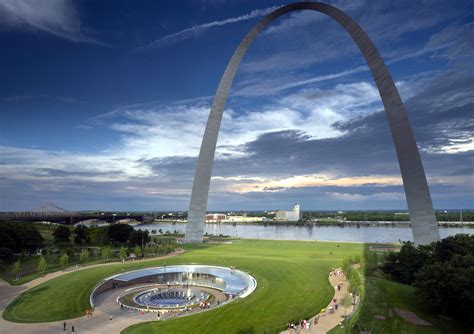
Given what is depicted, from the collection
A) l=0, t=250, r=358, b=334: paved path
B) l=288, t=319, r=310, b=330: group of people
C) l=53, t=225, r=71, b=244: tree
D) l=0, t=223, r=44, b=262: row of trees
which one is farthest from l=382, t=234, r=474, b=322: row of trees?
l=53, t=225, r=71, b=244: tree

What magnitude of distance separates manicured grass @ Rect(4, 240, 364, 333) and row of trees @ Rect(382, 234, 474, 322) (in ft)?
21.1

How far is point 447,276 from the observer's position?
67.2ft

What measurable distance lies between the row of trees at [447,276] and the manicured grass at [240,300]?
644 centimetres

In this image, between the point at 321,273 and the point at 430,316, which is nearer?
the point at 430,316

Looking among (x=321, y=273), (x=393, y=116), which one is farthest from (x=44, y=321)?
(x=393, y=116)

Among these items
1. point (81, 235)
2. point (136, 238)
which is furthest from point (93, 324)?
point (81, 235)

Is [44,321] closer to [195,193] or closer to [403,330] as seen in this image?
[403,330]

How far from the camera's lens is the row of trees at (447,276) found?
1916cm

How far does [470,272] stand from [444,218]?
506 feet

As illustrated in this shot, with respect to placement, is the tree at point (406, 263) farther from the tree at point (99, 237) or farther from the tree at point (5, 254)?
the tree at point (99, 237)

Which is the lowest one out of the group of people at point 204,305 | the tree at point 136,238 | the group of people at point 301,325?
the group of people at point 204,305

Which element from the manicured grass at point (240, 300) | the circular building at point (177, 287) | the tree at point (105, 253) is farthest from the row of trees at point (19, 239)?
the circular building at point (177, 287)

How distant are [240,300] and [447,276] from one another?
12.9 m

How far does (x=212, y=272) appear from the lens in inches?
1340
